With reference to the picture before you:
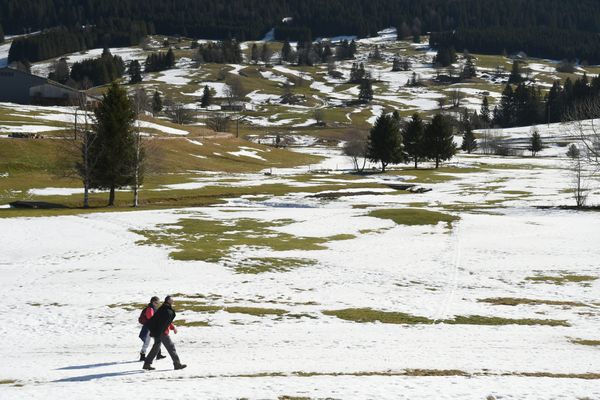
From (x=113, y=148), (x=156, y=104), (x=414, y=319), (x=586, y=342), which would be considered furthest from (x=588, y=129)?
(x=156, y=104)

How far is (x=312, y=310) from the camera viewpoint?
2688cm

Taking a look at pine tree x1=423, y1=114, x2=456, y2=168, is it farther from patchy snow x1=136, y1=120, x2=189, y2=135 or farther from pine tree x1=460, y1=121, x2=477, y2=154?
pine tree x1=460, y1=121, x2=477, y2=154

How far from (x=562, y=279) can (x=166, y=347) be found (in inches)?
995

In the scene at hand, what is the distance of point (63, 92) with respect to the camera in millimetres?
136250

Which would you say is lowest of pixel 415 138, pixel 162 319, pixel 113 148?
pixel 162 319

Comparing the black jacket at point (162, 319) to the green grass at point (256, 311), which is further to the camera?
the green grass at point (256, 311)

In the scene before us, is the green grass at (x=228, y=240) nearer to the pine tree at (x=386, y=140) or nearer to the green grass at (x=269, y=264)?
the green grass at (x=269, y=264)

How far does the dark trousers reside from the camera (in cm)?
1853

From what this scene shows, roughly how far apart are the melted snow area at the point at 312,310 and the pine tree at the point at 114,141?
6.71 m

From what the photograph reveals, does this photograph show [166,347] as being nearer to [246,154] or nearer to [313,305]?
[313,305]

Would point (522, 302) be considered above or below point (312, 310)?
below

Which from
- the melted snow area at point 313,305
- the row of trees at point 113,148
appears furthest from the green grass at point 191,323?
the row of trees at point 113,148

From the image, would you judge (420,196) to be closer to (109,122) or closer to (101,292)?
(109,122)

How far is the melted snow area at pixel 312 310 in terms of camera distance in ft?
57.7
